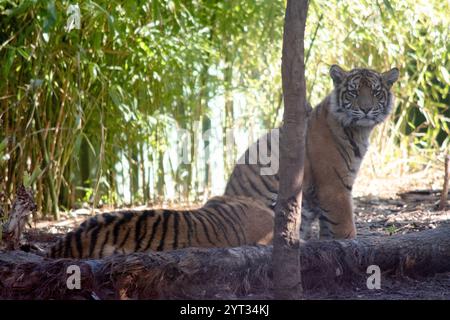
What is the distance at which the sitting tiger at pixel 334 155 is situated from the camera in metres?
4.37

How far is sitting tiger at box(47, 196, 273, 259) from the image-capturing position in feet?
10.5

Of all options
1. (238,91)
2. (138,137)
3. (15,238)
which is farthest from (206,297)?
(238,91)

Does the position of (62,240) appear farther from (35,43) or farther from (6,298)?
(35,43)

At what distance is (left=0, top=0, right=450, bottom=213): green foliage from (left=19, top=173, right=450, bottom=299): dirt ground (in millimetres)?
404

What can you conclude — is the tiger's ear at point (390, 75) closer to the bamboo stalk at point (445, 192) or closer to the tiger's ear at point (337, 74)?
the tiger's ear at point (337, 74)

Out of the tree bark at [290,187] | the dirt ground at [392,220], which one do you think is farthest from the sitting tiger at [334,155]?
the tree bark at [290,187]

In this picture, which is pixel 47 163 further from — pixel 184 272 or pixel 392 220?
pixel 184 272

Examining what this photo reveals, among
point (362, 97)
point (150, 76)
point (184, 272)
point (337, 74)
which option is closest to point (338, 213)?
point (362, 97)

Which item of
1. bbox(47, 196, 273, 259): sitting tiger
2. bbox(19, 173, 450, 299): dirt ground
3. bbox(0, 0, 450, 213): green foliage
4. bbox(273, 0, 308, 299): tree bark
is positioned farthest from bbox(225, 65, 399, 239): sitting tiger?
bbox(273, 0, 308, 299): tree bark

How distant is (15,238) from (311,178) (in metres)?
1.79

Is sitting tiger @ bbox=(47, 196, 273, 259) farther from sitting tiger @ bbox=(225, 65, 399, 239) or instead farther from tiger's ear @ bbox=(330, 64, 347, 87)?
tiger's ear @ bbox=(330, 64, 347, 87)

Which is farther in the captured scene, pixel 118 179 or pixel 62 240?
pixel 118 179

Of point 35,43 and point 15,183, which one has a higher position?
point 35,43

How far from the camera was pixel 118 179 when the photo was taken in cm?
683
